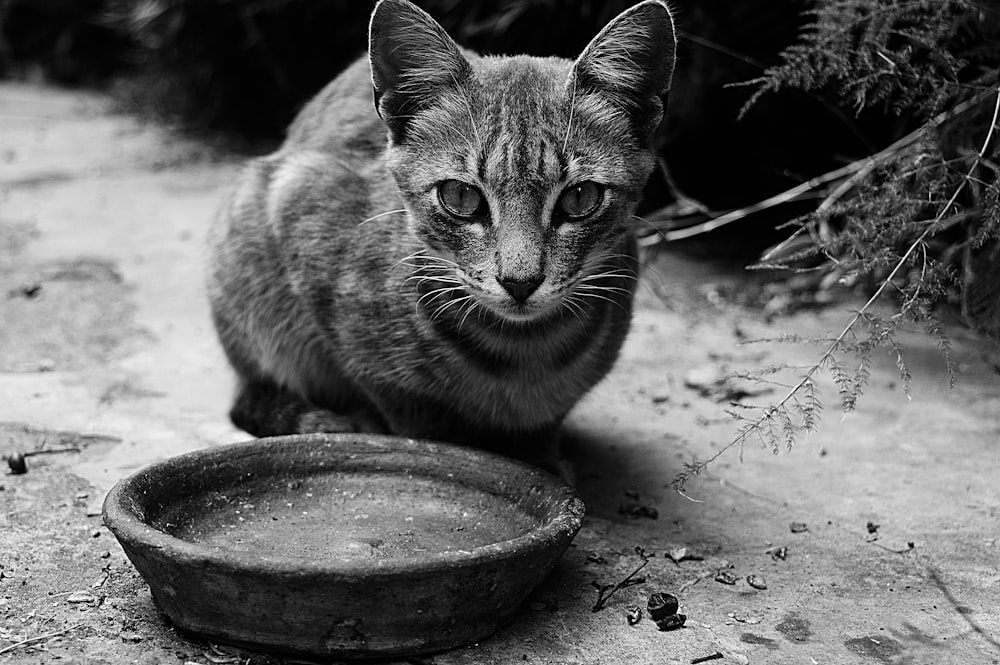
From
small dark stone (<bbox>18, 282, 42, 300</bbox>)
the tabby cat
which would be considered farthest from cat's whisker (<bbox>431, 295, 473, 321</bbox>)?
small dark stone (<bbox>18, 282, 42, 300</bbox>)

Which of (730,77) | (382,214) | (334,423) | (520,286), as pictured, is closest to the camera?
(520,286)

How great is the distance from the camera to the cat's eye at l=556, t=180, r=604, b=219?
8.50 ft

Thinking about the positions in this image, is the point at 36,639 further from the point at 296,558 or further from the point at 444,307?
the point at 444,307

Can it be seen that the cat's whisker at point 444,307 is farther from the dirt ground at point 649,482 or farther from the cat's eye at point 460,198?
the dirt ground at point 649,482

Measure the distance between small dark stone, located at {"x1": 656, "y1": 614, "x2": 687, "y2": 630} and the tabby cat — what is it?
2.41ft

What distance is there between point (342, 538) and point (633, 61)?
1.31 meters

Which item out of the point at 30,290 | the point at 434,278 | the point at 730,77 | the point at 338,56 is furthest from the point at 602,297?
the point at 338,56

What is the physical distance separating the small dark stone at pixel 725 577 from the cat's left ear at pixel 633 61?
1.11 meters

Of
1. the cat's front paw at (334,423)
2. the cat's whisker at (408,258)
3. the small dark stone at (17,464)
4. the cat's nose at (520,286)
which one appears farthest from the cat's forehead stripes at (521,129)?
the small dark stone at (17,464)

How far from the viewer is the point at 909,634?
2.37 metres

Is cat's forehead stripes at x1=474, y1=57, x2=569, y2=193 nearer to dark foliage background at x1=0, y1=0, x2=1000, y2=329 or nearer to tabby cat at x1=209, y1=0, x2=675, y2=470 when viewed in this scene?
tabby cat at x1=209, y1=0, x2=675, y2=470

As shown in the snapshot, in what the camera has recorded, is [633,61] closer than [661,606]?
No

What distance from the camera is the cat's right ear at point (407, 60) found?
2631 mm

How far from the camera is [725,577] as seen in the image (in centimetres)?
260
